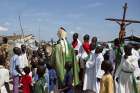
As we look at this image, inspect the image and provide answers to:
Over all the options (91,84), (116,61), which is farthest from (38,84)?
(116,61)

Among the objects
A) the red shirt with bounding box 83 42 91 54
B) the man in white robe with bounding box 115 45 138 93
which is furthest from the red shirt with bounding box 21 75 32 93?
the man in white robe with bounding box 115 45 138 93

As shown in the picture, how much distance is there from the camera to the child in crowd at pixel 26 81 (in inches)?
436

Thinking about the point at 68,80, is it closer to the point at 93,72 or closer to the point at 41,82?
the point at 41,82

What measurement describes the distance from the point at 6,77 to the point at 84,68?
3.60 metres

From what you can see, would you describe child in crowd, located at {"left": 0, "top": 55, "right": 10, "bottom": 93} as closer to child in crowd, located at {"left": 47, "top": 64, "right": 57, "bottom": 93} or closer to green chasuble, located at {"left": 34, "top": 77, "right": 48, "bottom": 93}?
green chasuble, located at {"left": 34, "top": 77, "right": 48, "bottom": 93}

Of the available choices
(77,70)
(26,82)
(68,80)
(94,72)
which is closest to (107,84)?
(68,80)

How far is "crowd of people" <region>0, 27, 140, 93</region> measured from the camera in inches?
386

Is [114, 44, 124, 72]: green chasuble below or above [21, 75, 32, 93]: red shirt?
above

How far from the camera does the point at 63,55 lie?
11195 mm

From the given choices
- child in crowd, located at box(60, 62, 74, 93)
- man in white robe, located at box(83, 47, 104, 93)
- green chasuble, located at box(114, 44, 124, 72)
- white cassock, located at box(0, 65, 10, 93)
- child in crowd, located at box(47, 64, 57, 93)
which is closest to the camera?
white cassock, located at box(0, 65, 10, 93)

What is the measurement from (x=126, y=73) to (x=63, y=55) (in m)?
1.97

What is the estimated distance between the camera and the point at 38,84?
10.2 metres

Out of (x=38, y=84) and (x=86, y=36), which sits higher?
(x=86, y=36)

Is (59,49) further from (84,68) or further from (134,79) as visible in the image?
(134,79)
